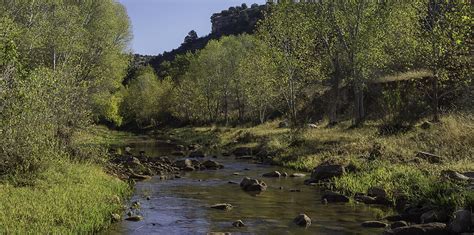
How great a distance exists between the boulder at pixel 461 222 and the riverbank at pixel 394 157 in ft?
3.35

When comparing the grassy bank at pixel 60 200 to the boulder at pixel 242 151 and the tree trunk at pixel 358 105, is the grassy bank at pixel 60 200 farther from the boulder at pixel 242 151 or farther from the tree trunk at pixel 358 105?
the tree trunk at pixel 358 105

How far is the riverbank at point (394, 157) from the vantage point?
18094mm

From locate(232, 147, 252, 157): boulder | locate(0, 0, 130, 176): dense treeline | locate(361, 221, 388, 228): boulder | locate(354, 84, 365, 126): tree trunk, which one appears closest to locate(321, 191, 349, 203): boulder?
locate(361, 221, 388, 228): boulder

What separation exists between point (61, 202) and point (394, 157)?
17799 mm

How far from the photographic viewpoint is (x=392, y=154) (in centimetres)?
2766

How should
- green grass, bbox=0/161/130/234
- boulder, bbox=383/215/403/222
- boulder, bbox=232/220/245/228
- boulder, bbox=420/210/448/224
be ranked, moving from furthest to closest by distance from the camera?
boulder, bbox=383/215/403/222, boulder, bbox=232/220/245/228, boulder, bbox=420/210/448/224, green grass, bbox=0/161/130/234

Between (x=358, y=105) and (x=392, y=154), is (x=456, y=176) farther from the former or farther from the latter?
(x=358, y=105)

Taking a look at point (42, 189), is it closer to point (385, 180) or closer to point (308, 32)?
point (385, 180)

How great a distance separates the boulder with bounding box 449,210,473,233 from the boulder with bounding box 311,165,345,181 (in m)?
11.8

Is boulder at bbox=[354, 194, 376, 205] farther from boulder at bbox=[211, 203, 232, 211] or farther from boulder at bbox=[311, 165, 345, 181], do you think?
boulder at bbox=[211, 203, 232, 211]

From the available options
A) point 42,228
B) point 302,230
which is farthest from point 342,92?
point 42,228

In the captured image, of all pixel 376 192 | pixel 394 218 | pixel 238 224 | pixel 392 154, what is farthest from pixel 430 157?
pixel 238 224

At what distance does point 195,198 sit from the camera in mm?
22359

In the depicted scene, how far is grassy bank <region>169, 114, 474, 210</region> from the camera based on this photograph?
1889 cm
